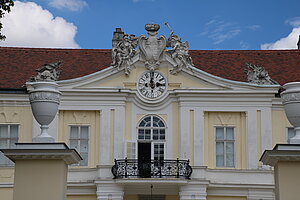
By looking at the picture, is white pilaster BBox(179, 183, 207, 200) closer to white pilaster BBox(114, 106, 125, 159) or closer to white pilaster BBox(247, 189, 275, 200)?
white pilaster BBox(247, 189, 275, 200)

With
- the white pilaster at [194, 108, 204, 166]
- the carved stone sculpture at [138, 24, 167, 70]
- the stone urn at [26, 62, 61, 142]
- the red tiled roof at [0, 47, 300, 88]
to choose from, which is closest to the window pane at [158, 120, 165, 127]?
the white pilaster at [194, 108, 204, 166]

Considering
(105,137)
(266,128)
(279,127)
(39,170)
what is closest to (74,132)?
(105,137)

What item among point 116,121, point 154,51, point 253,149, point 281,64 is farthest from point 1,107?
point 281,64

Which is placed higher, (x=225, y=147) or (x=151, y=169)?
(x=225, y=147)

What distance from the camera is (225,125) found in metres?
24.4

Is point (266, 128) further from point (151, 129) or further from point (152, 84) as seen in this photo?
point (152, 84)

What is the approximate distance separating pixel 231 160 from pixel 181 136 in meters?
2.22

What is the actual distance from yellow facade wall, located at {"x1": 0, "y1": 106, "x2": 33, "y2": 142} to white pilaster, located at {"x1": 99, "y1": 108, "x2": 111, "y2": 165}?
290cm

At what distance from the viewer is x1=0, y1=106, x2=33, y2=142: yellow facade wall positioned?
80.1 ft

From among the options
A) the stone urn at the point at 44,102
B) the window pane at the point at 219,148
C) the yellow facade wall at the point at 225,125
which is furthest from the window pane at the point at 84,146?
the stone urn at the point at 44,102

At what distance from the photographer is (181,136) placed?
2411 cm

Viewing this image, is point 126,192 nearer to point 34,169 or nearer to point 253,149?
point 253,149

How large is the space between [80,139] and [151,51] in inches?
179

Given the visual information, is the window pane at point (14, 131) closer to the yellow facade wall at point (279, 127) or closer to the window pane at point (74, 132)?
the window pane at point (74, 132)
